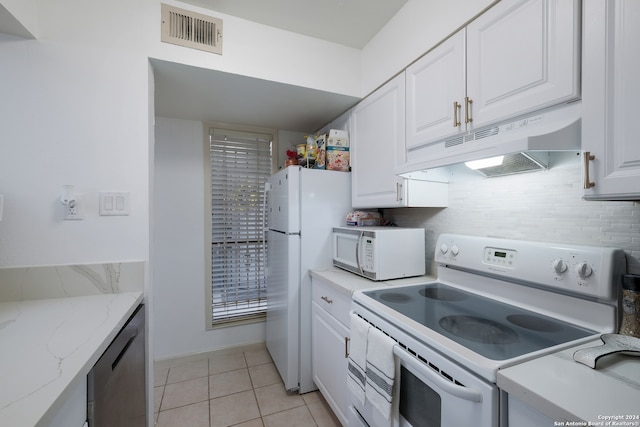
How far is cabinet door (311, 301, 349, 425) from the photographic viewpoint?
150 centimetres

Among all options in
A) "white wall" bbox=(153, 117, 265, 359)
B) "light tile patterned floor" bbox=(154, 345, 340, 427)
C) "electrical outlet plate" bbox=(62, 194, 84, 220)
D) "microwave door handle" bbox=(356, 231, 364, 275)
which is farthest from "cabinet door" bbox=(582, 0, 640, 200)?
"white wall" bbox=(153, 117, 265, 359)

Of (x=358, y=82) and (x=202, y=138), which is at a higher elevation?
(x=358, y=82)

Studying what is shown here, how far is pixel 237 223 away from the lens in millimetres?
2541

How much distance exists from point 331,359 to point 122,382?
1.06 m

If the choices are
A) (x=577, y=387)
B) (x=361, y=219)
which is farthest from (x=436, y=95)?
(x=577, y=387)

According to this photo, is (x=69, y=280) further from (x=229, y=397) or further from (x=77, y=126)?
(x=229, y=397)

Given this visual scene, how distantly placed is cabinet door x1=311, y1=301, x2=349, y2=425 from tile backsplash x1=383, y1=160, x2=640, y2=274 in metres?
0.92

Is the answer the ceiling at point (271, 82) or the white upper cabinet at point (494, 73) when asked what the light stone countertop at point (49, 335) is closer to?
the ceiling at point (271, 82)

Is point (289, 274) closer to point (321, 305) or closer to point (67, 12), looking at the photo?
point (321, 305)

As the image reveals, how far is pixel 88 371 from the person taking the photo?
27.6 inches

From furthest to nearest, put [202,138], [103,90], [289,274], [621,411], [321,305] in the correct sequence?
[202,138]
[289,274]
[321,305]
[103,90]
[621,411]

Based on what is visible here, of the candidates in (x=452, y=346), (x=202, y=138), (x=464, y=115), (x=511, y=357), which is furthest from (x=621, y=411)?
(x=202, y=138)

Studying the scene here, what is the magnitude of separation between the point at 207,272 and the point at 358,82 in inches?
79.7

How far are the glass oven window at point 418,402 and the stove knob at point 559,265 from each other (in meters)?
0.65
